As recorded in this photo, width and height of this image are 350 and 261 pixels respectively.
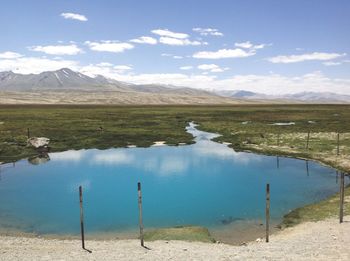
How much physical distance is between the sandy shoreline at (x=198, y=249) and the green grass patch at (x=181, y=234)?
1.27 metres

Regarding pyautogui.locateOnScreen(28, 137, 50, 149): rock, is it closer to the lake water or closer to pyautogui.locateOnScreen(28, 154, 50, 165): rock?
the lake water

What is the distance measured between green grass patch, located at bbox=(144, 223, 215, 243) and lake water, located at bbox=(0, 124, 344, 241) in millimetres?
2369

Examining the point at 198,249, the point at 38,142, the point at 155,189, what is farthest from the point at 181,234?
the point at 38,142

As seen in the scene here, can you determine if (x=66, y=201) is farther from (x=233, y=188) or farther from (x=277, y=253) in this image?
(x=277, y=253)

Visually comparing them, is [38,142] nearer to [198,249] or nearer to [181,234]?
[181,234]

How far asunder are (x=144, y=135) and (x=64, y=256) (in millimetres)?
61507

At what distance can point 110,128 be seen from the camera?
96.0m

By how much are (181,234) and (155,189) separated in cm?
1561

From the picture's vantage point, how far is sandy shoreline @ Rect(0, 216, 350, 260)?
73.3ft

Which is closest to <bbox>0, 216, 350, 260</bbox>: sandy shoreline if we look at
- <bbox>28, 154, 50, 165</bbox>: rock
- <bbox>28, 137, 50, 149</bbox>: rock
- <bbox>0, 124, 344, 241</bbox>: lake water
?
<bbox>0, 124, 344, 241</bbox>: lake water

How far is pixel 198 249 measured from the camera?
79.2 feet

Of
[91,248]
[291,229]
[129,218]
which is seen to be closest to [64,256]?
[91,248]

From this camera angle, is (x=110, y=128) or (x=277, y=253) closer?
(x=277, y=253)

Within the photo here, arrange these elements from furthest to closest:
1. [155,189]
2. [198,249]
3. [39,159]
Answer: [39,159]
[155,189]
[198,249]
